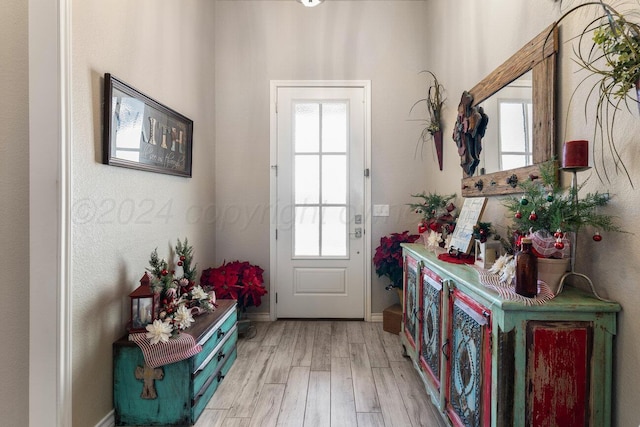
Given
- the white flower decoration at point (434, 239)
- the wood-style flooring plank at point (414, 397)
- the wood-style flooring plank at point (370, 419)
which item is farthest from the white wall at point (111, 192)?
the white flower decoration at point (434, 239)

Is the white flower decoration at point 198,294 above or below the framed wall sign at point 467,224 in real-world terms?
below

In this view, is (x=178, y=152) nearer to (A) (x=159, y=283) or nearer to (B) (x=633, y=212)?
(A) (x=159, y=283)

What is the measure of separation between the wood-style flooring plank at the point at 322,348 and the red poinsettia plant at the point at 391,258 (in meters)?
0.74

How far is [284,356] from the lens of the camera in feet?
7.86

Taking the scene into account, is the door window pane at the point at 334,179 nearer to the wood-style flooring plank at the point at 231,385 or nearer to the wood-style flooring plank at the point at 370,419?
the wood-style flooring plank at the point at 231,385

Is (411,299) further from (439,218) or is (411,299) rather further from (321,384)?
(321,384)

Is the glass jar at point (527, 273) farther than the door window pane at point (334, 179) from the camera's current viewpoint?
No

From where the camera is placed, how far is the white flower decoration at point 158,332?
5.23 ft

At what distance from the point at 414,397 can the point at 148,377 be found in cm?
156

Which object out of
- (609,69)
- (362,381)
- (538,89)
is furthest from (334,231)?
(609,69)

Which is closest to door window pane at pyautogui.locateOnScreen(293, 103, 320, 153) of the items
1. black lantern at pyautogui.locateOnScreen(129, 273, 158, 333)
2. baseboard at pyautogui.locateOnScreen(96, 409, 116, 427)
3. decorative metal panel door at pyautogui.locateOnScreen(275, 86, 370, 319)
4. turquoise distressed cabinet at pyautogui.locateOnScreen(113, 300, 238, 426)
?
decorative metal panel door at pyautogui.locateOnScreen(275, 86, 370, 319)

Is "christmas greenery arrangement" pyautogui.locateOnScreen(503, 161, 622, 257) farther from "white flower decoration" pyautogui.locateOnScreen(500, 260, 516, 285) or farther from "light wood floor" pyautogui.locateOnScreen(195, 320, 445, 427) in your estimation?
"light wood floor" pyautogui.locateOnScreen(195, 320, 445, 427)

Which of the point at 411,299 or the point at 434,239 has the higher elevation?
the point at 434,239

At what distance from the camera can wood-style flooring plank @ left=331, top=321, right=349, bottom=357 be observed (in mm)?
2453
